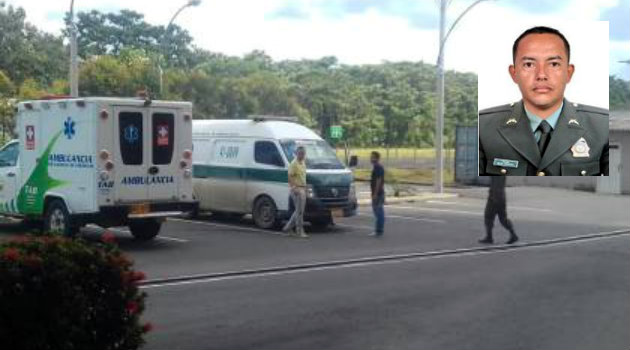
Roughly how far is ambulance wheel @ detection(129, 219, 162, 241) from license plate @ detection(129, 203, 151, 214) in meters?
0.74

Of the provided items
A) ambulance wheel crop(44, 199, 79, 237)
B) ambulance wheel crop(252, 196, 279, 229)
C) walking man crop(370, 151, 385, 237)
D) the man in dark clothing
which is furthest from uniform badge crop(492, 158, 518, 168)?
ambulance wheel crop(44, 199, 79, 237)

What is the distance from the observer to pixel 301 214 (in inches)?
669

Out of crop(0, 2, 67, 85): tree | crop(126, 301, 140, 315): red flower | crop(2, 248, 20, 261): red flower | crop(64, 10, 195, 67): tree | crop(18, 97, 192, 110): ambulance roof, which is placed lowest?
crop(126, 301, 140, 315): red flower

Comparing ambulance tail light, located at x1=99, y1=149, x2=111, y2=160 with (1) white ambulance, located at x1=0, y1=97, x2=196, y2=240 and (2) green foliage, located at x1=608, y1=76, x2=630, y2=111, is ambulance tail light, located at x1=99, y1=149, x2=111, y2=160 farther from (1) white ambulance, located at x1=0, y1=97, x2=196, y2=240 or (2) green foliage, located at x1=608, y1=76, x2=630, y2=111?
(2) green foliage, located at x1=608, y1=76, x2=630, y2=111

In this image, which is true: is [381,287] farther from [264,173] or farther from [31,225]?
[31,225]

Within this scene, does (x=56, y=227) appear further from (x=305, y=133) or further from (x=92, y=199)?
(x=305, y=133)

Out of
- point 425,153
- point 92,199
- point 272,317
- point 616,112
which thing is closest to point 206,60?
point 425,153

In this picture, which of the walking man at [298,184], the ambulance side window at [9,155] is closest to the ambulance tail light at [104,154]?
the ambulance side window at [9,155]

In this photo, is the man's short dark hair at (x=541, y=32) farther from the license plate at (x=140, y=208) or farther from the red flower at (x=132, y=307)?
the red flower at (x=132, y=307)

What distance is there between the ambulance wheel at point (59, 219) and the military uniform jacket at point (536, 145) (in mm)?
7571

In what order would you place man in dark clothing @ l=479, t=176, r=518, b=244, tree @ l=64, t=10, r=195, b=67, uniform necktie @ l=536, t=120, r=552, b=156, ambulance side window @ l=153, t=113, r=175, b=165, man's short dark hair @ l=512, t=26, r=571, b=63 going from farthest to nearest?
1. tree @ l=64, t=10, r=195, b=67
2. man in dark clothing @ l=479, t=176, r=518, b=244
3. ambulance side window @ l=153, t=113, r=175, b=165
4. man's short dark hair @ l=512, t=26, r=571, b=63
5. uniform necktie @ l=536, t=120, r=552, b=156

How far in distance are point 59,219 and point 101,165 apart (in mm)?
1375

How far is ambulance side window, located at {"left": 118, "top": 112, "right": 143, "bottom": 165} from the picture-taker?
48.0ft

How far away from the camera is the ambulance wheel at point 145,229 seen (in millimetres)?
15633
